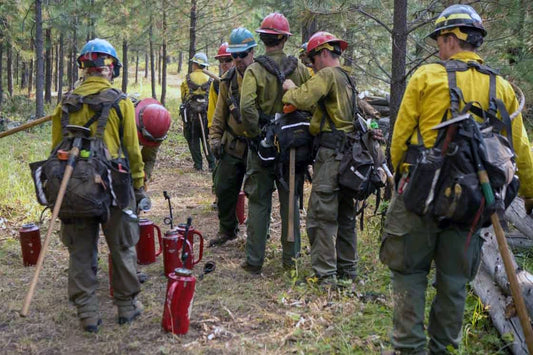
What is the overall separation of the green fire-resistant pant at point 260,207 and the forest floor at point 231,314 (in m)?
0.21

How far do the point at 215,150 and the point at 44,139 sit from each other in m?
11.2

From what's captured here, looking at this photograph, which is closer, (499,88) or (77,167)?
(499,88)

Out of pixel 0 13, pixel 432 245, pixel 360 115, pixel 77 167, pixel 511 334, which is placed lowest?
pixel 511 334

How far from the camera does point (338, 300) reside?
4742 millimetres

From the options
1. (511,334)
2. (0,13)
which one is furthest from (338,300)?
(0,13)

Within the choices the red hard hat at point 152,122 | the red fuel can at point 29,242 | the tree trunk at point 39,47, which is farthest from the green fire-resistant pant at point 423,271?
the tree trunk at point 39,47

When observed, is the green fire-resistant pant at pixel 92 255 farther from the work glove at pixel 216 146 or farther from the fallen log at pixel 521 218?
the fallen log at pixel 521 218

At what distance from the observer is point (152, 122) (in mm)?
4930

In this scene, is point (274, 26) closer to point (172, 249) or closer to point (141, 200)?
point (141, 200)

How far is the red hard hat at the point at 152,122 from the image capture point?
4926 millimetres

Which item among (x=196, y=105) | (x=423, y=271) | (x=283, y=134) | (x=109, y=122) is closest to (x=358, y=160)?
(x=283, y=134)

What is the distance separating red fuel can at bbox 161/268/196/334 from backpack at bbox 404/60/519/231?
6.23 ft

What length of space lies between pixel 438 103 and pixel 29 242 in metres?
4.62

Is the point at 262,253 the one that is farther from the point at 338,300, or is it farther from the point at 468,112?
the point at 468,112
